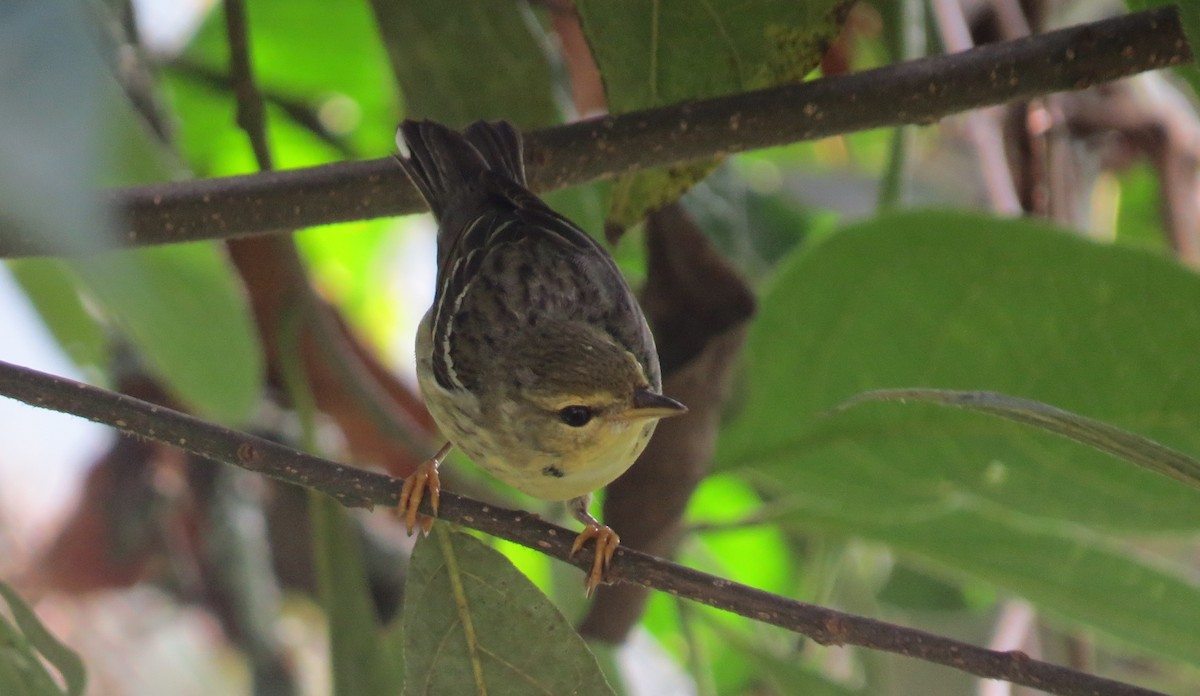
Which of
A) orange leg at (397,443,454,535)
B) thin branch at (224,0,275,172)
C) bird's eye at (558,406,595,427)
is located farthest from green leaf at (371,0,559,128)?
orange leg at (397,443,454,535)

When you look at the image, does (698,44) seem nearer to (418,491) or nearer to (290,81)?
(418,491)

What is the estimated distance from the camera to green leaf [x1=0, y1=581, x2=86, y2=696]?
1366 millimetres

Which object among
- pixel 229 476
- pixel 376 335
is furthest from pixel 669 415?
pixel 376 335

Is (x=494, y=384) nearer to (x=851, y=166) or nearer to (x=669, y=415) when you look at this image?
(x=669, y=415)

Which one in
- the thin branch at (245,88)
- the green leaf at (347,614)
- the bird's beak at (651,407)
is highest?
the thin branch at (245,88)

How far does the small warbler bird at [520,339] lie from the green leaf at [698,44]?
27 centimetres

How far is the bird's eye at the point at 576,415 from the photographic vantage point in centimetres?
187

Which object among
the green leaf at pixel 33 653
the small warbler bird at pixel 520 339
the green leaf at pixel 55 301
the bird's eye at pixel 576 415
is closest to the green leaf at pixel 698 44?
the small warbler bird at pixel 520 339

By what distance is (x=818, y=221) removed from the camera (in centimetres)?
307

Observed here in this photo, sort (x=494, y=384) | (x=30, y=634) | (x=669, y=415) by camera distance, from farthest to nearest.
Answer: (x=494, y=384), (x=669, y=415), (x=30, y=634)

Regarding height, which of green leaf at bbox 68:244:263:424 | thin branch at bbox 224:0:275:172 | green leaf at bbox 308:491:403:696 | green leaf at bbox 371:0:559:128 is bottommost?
green leaf at bbox 308:491:403:696

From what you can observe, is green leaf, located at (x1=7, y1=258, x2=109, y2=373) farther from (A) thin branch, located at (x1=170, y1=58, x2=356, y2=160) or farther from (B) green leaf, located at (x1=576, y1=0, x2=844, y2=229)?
(B) green leaf, located at (x1=576, y1=0, x2=844, y2=229)

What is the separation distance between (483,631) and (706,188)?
4.05 feet

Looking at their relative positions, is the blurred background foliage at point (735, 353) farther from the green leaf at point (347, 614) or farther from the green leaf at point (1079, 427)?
the green leaf at point (1079, 427)
